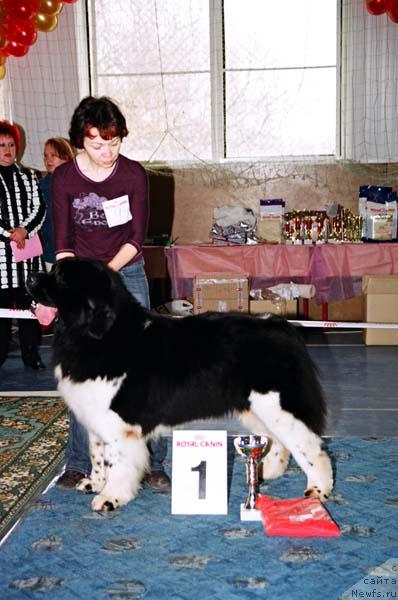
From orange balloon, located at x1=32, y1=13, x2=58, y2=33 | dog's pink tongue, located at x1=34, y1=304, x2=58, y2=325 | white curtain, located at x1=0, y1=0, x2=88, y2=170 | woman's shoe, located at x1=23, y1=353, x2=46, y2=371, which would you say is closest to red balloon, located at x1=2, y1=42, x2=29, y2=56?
orange balloon, located at x1=32, y1=13, x2=58, y2=33

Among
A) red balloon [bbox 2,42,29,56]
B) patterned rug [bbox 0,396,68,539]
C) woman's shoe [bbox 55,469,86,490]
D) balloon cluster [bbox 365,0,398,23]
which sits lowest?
patterned rug [bbox 0,396,68,539]

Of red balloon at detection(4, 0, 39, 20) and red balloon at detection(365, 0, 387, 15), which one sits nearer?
red balloon at detection(4, 0, 39, 20)

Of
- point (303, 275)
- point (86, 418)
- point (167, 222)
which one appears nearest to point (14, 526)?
point (86, 418)

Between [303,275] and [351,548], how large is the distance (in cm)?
466

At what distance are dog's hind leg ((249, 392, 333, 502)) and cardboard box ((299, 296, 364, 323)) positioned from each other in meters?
4.94

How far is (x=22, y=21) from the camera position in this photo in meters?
6.94

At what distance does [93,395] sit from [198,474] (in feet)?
1.88

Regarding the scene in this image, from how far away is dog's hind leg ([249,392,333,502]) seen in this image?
9.67 feet

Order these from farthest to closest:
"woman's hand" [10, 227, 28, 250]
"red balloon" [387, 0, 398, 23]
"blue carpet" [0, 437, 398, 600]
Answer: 1. "red balloon" [387, 0, 398, 23]
2. "woman's hand" [10, 227, 28, 250]
3. "blue carpet" [0, 437, 398, 600]

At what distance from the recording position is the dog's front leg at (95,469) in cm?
Result: 313

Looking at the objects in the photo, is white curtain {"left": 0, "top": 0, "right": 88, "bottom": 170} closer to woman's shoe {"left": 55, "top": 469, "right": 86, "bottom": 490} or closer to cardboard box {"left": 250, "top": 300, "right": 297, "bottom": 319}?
cardboard box {"left": 250, "top": 300, "right": 297, "bottom": 319}

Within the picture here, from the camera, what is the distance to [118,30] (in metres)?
8.38

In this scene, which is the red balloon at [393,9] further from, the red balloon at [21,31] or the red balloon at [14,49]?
the red balloon at [14,49]

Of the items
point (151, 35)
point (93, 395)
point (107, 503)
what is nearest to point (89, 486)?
point (107, 503)
